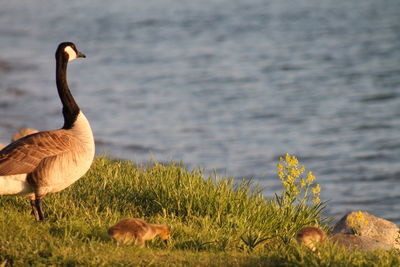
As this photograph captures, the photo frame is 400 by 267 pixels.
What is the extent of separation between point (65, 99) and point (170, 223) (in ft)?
6.94

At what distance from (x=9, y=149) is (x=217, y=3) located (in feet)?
132

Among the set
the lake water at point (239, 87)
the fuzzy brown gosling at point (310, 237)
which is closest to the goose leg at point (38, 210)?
the fuzzy brown gosling at point (310, 237)

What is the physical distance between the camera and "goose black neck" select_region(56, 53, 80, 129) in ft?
29.8

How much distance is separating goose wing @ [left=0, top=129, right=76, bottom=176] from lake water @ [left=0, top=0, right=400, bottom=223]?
4371mm

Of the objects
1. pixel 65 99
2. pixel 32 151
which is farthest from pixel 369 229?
pixel 32 151

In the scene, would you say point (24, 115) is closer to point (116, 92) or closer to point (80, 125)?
point (116, 92)

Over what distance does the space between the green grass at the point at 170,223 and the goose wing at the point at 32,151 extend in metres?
0.62

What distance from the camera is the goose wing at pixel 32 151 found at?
8.24 meters

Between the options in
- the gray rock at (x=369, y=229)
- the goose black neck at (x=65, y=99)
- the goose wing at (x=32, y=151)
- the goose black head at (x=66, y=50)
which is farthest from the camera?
the gray rock at (x=369, y=229)

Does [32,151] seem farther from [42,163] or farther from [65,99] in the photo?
[65,99]

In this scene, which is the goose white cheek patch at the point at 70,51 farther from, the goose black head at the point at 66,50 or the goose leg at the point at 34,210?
the goose leg at the point at 34,210

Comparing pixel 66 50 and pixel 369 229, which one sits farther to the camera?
pixel 369 229

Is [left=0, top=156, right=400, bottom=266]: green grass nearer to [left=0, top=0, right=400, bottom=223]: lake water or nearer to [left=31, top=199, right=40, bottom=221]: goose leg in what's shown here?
[left=31, top=199, right=40, bottom=221]: goose leg

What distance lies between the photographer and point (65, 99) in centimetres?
925
